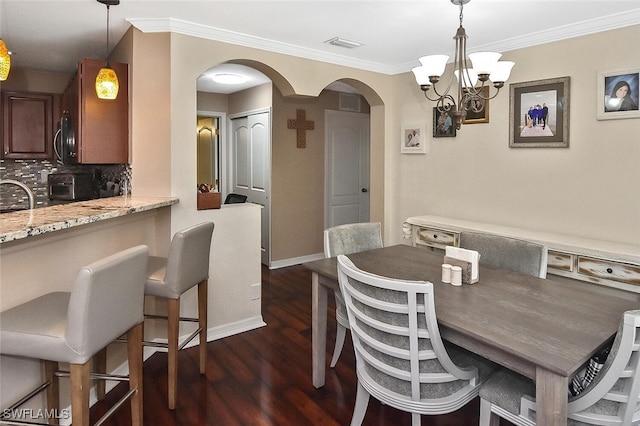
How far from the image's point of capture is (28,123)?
4.48m

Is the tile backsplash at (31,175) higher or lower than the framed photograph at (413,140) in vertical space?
lower

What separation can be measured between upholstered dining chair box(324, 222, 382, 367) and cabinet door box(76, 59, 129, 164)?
5.59 ft

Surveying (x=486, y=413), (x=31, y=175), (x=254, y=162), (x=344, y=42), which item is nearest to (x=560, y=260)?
(x=486, y=413)

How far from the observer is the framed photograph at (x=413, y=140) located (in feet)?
13.0

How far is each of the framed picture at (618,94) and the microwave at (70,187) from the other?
463 centimetres

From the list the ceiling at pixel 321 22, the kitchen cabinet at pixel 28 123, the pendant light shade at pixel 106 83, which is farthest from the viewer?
the kitchen cabinet at pixel 28 123

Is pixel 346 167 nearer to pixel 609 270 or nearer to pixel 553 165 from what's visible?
pixel 553 165

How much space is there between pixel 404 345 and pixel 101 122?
2.78 m

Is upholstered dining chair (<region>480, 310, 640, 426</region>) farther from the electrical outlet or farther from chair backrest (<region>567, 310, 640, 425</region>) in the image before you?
the electrical outlet

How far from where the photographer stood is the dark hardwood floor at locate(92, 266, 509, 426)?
2.21 meters

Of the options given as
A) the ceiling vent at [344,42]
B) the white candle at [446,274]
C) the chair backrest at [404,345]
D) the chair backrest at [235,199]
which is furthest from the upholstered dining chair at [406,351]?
the chair backrest at [235,199]

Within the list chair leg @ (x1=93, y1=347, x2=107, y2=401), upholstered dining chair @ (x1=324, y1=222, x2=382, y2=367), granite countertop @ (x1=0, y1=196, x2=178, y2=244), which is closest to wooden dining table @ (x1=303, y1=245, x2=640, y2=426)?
upholstered dining chair @ (x1=324, y1=222, x2=382, y2=367)

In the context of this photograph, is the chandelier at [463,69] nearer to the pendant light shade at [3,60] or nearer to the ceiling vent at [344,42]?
the ceiling vent at [344,42]

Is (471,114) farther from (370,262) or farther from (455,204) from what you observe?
(370,262)
